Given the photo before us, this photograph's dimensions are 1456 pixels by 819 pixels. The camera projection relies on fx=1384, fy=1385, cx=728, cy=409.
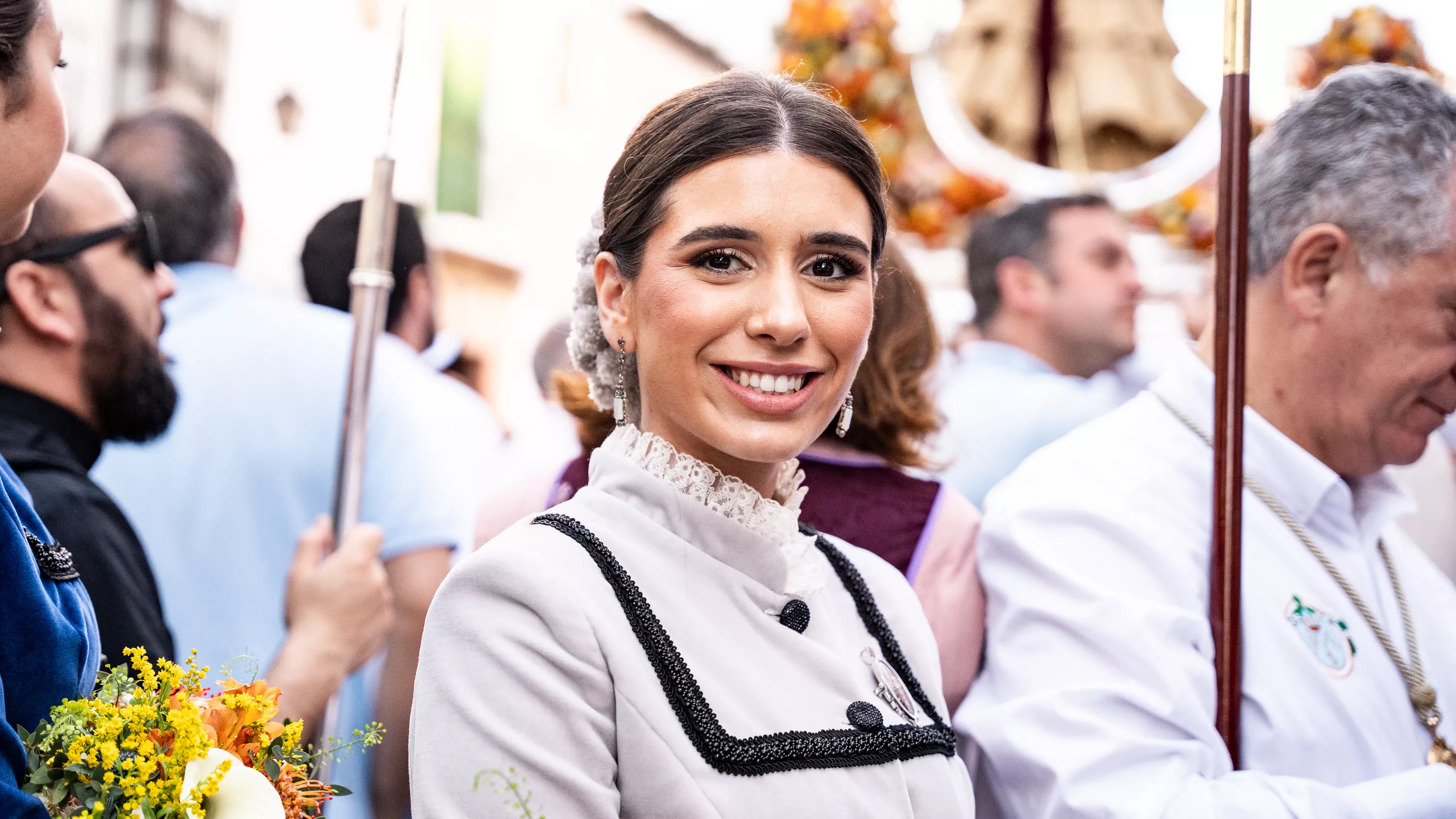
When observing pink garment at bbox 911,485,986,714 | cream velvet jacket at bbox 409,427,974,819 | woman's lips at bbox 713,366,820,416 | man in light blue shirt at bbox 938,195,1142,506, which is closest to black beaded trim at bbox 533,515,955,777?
cream velvet jacket at bbox 409,427,974,819

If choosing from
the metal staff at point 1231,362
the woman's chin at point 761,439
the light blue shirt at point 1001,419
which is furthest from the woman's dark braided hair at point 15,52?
the light blue shirt at point 1001,419

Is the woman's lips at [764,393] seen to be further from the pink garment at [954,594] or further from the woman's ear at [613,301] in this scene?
the pink garment at [954,594]

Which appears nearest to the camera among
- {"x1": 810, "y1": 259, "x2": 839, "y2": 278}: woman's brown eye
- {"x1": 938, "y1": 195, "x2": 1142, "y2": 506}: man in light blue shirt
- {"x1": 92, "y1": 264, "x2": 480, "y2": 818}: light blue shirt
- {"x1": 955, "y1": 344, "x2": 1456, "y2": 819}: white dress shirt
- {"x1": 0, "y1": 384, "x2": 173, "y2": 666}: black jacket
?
{"x1": 810, "y1": 259, "x2": 839, "y2": 278}: woman's brown eye

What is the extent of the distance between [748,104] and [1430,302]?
1.33m

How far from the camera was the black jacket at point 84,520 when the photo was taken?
2.22 m

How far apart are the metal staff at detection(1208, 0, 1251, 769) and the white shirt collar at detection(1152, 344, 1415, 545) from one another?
20cm

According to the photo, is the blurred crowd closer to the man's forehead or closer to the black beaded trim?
the man's forehead

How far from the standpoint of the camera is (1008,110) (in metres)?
5.20

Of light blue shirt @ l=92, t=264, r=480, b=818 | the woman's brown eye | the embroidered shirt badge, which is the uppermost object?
the woman's brown eye

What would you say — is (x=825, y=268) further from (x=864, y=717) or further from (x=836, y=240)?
(x=864, y=717)

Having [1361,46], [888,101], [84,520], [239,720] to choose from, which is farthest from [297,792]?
[1361,46]

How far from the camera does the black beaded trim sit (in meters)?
1.43

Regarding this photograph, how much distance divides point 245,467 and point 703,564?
179 cm

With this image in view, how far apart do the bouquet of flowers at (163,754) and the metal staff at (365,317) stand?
121cm
